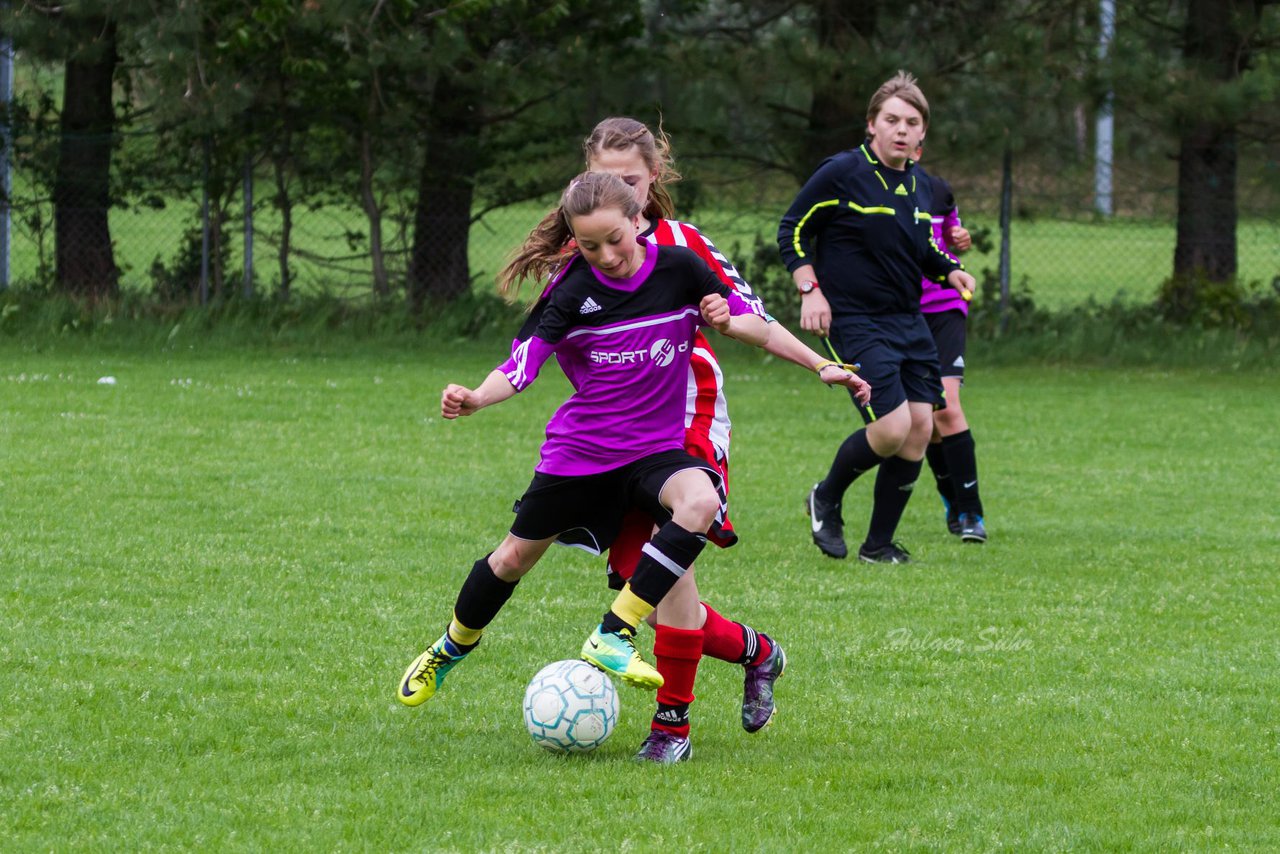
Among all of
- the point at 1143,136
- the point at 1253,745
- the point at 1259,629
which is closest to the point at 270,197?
the point at 1143,136

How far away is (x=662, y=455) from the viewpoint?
4.55 m

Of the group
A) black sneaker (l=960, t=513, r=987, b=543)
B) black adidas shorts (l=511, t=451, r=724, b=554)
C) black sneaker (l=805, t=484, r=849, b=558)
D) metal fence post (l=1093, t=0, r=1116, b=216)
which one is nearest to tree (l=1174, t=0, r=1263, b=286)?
metal fence post (l=1093, t=0, r=1116, b=216)

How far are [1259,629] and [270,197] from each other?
40.0 feet

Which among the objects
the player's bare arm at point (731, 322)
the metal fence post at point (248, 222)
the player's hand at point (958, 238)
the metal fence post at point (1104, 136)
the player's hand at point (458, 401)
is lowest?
Answer: the player's hand at point (458, 401)

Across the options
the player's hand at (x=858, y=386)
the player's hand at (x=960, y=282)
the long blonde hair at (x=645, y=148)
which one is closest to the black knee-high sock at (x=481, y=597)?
the player's hand at (x=858, y=386)

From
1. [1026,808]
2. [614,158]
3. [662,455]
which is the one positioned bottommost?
[1026,808]

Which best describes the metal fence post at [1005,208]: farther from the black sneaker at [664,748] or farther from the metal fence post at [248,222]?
the black sneaker at [664,748]

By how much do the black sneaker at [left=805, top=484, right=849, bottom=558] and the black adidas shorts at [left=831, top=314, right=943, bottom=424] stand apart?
0.45 m

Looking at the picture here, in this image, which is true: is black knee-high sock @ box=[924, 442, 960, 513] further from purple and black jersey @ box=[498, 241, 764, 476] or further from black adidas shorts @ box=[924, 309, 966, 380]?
purple and black jersey @ box=[498, 241, 764, 476]

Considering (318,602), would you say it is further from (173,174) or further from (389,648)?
(173,174)

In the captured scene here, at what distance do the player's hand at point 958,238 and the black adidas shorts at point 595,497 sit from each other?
3655 mm

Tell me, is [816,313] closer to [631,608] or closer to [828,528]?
[828,528]

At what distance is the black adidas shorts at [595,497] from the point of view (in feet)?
14.8

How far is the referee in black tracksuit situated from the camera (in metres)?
7.49
